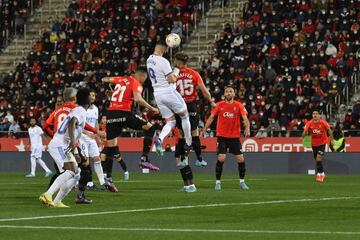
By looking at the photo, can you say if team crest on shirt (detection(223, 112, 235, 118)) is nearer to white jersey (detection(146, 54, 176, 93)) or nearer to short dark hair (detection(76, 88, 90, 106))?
white jersey (detection(146, 54, 176, 93))

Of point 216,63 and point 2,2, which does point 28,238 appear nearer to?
point 216,63

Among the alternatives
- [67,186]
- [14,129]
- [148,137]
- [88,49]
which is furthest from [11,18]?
[67,186]

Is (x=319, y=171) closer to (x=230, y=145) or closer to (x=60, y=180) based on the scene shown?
(x=230, y=145)

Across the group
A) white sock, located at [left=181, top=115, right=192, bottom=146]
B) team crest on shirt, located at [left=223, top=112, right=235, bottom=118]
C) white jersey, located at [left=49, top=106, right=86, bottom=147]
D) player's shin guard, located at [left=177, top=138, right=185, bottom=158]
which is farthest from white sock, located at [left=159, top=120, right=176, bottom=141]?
white jersey, located at [left=49, top=106, right=86, bottom=147]

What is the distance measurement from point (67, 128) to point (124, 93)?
630 cm

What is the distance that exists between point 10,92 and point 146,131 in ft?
101

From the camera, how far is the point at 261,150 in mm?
45312

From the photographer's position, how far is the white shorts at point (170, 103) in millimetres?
23500

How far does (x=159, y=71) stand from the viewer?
23344 mm

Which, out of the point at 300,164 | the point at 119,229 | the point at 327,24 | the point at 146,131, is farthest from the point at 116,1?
the point at 119,229

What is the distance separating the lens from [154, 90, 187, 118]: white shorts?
23.5 m

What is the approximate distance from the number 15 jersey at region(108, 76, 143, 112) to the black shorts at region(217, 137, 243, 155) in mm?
2708

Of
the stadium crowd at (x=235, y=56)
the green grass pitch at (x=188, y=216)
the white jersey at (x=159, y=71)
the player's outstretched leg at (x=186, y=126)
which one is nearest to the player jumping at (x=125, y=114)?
the white jersey at (x=159, y=71)

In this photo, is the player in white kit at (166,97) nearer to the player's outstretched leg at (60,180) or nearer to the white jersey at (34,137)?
the player's outstretched leg at (60,180)
